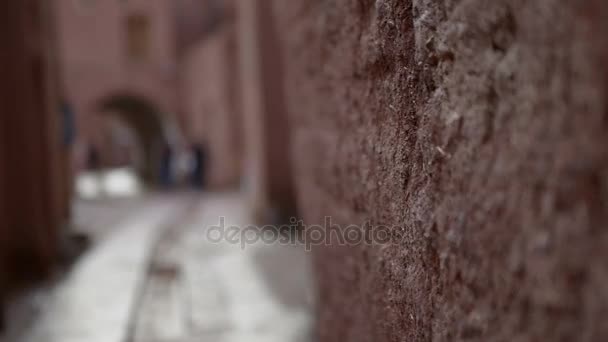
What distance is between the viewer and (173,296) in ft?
12.6

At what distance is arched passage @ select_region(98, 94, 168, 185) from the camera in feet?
53.5

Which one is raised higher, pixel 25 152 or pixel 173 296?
pixel 25 152

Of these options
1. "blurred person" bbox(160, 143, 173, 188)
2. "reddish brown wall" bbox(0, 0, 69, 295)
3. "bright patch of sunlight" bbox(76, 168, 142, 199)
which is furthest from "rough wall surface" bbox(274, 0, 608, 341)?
"blurred person" bbox(160, 143, 173, 188)

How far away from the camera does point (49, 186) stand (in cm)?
460

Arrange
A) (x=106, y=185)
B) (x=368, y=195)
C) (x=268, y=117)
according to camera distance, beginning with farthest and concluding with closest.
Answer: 1. (x=106, y=185)
2. (x=268, y=117)
3. (x=368, y=195)

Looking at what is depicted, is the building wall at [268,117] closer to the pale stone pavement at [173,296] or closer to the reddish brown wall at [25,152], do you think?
the pale stone pavement at [173,296]

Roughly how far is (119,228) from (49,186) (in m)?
2.54

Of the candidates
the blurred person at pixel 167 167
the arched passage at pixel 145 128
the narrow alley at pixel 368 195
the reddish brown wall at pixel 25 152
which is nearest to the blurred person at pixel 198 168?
the blurred person at pixel 167 167

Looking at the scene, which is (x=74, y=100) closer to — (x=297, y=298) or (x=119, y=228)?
(x=119, y=228)

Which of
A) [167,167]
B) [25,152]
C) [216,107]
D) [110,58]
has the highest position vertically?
[110,58]

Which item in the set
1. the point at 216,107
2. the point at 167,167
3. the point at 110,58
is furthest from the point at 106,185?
the point at 216,107

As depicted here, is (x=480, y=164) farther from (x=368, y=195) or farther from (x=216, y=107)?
(x=216, y=107)

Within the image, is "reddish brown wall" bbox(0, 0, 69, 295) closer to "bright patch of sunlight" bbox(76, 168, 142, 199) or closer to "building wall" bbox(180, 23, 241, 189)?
"building wall" bbox(180, 23, 241, 189)

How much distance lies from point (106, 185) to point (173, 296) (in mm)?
14922
